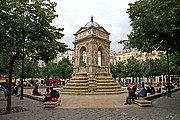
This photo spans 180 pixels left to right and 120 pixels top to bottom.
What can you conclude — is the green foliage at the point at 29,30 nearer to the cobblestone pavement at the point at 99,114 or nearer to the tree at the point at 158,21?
the cobblestone pavement at the point at 99,114

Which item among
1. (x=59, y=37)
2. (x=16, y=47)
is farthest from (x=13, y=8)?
(x=59, y=37)

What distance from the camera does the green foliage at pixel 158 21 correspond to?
30.4 feet

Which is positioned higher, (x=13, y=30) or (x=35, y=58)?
(x=13, y=30)

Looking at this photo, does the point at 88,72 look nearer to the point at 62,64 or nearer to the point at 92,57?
the point at 92,57

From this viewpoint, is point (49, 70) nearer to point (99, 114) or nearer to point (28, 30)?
point (28, 30)

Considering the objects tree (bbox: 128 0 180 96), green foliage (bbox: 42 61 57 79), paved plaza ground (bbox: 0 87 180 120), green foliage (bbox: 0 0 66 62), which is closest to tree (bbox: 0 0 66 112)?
green foliage (bbox: 0 0 66 62)

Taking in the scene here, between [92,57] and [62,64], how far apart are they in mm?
27928

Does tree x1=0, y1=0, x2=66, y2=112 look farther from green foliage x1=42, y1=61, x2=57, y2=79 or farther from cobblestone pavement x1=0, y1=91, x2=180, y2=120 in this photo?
Answer: green foliage x1=42, y1=61, x2=57, y2=79

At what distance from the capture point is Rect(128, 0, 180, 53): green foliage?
926 cm

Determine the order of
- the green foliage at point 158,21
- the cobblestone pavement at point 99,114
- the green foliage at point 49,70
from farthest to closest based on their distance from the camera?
1. the green foliage at point 49,70
2. the green foliage at point 158,21
3. the cobblestone pavement at point 99,114

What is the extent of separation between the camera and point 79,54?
28016 mm

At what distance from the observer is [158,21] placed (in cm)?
1020

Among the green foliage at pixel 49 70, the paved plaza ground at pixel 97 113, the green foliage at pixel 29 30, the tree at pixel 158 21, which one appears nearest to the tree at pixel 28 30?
the green foliage at pixel 29 30

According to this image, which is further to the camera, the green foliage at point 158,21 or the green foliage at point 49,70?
the green foliage at point 49,70
